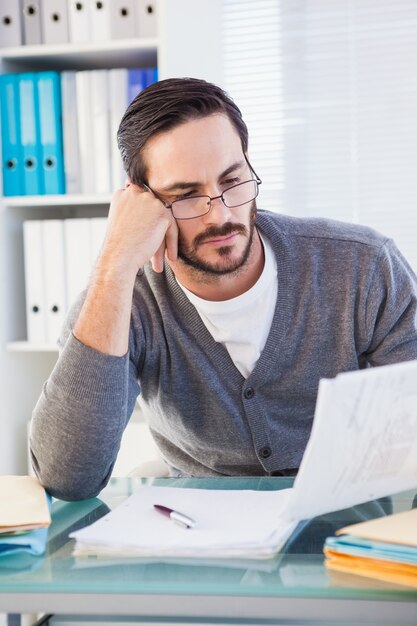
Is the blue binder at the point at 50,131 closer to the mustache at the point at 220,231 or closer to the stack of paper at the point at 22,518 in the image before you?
the mustache at the point at 220,231

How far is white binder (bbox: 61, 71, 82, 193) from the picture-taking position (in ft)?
8.06

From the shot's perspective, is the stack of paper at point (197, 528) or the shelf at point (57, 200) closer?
the stack of paper at point (197, 528)

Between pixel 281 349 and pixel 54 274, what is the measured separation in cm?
118

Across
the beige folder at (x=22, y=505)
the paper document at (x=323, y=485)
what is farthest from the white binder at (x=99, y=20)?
A: the paper document at (x=323, y=485)

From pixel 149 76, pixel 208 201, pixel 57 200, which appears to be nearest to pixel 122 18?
pixel 149 76

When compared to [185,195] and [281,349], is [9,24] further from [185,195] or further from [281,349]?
[281,349]

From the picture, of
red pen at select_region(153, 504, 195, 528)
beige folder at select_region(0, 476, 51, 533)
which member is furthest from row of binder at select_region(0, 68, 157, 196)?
red pen at select_region(153, 504, 195, 528)

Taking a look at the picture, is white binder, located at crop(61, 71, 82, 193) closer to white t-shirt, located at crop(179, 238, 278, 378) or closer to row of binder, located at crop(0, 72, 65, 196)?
row of binder, located at crop(0, 72, 65, 196)

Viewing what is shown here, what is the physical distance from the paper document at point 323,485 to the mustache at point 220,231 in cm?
53

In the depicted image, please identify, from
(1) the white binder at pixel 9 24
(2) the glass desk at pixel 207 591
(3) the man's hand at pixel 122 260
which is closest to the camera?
(2) the glass desk at pixel 207 591

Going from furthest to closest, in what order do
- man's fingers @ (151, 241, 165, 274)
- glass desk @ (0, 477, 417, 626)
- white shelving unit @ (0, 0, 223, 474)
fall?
white shelving unit @ (0, 0, 223, 474) < man's fingers @ (151, 241, 165, 274) < glass desk @ (0, 477, 417, 626)

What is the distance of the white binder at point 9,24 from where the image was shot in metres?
2.48

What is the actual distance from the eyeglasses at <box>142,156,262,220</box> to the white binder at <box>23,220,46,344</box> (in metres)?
1.13

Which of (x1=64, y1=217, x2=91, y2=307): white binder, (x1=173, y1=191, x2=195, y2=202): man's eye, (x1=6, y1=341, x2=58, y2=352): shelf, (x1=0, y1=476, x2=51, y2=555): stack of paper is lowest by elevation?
(x1=6, y1=341, x2=58, y2=352): shelf
